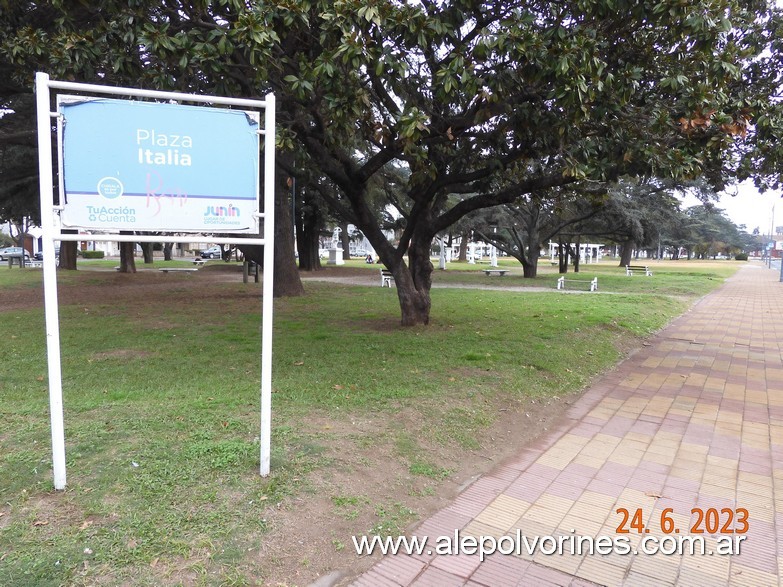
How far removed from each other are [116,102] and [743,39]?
7912 millimetres

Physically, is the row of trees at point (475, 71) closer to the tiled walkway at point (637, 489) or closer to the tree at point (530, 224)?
the tiled walkway at point (637, 489)

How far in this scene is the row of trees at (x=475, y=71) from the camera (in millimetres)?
5242

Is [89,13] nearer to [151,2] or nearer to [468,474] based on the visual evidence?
[151,2]

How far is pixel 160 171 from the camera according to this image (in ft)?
9.94

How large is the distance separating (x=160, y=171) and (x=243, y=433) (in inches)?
79.0

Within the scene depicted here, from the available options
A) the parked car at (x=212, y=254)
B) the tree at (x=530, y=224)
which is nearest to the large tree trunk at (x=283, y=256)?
the tree at (x=530, y=224)

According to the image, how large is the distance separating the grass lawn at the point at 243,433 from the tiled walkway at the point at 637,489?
1.09ft

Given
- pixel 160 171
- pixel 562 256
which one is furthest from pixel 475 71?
pixel 562 256

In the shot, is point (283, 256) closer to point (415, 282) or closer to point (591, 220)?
point (415, 282)

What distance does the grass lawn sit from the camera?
2619 mm

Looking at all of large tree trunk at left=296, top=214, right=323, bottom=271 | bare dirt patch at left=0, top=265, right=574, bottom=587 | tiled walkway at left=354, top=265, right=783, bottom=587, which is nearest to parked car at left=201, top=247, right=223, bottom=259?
large tree trunk at left=296, top=214, right=323, bottom=271

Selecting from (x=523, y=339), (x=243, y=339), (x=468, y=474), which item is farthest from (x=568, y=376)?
(x=243, y=339)

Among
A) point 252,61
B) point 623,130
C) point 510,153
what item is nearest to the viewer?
point 252,61

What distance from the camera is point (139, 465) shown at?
3387 mm
